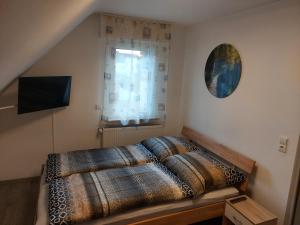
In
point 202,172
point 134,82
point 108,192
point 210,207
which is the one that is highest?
point 134,82

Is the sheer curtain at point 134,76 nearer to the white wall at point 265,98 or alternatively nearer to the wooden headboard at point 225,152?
the wooden headboard at point 225,152

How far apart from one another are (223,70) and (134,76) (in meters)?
1.29

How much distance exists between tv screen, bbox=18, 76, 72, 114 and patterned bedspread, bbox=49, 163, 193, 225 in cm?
100

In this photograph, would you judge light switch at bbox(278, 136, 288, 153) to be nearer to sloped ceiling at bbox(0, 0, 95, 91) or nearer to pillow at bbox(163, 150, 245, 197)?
pillow at bbox(163, 150, 245, 197)

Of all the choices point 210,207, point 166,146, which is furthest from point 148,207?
point 166,146

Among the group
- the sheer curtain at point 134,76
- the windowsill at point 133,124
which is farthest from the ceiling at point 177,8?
the windowsill at point 133,124

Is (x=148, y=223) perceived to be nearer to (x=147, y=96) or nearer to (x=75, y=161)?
(x=75, y=161)

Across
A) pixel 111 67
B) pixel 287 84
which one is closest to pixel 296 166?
pixel 287 84

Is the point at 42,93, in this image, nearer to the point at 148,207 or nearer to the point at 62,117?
the point at 62,117

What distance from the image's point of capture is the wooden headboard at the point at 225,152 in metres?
2.55

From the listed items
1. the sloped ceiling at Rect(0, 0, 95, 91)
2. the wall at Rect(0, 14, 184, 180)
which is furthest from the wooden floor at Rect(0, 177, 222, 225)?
the sloped ceiling at Rect(0, 0, 95, 91)

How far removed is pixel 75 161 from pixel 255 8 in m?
2.70

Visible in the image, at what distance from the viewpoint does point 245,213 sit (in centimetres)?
214

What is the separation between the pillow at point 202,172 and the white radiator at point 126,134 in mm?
946
